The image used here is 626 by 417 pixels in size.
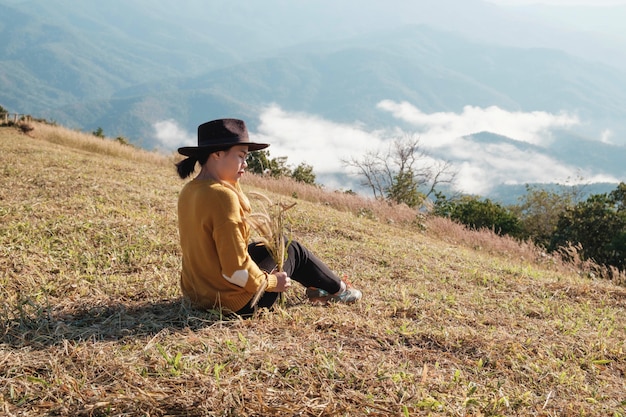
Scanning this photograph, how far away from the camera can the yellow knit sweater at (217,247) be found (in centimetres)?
340

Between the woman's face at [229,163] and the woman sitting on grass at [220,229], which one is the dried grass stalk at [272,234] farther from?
the woman's face at [229,163]

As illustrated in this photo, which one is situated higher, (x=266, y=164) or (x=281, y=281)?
(x=266, y=164)

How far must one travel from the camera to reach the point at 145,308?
4.11 m

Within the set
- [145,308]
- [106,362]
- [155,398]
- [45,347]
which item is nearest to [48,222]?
[145,308]

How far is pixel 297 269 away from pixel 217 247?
1.01 metres

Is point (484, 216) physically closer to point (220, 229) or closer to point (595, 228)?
point (595, 228)

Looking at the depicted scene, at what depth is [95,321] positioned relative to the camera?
3830mm

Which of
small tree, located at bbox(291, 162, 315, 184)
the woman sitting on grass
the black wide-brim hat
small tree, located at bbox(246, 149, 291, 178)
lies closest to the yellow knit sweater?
the woman sitting on grass

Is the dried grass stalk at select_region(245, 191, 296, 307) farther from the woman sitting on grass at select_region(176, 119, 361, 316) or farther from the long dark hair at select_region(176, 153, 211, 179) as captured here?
the long dark hair at select_region(176, 153, 211, 179)

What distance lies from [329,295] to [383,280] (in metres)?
1.37

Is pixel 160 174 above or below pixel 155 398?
above

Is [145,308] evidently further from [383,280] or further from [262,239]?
[383,280]

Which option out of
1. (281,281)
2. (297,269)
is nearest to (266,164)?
(297,269)

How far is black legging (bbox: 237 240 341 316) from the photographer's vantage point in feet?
13.2
